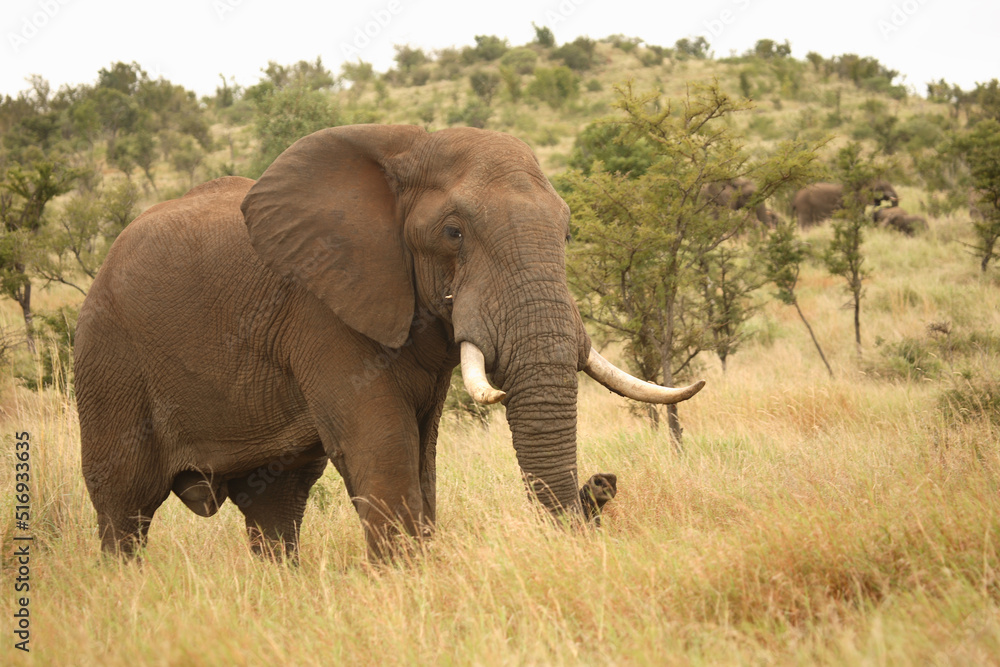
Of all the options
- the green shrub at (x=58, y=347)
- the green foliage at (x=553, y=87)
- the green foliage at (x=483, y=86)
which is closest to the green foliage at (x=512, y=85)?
the green foliage at (x=553, y=87)

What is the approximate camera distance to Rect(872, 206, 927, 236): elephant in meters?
19.3

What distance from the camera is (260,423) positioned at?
15.9 ft

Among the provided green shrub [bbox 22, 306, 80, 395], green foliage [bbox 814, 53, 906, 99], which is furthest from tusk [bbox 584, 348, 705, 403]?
green foliage [bbox 814, 53, 906, 99]

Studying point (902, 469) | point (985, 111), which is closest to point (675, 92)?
point (985, 111)

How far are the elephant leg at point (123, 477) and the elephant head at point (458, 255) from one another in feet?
4.87

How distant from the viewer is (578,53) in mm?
53219

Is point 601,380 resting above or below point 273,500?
above

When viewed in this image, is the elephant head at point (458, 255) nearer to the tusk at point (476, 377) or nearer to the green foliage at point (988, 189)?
the tusk at point (476, 377)

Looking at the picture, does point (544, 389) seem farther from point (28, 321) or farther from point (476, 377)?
point (28, 321)

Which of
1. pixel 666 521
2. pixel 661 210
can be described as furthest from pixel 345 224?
pixel 661 210

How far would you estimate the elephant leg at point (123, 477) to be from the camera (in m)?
5.13

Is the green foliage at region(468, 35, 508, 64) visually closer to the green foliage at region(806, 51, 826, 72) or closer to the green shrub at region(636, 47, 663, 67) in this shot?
the green shrub at region(636, 47, 663, 67)

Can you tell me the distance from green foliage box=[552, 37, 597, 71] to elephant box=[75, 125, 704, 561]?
164 feet

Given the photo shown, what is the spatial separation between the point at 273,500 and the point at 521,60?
4939 cm
